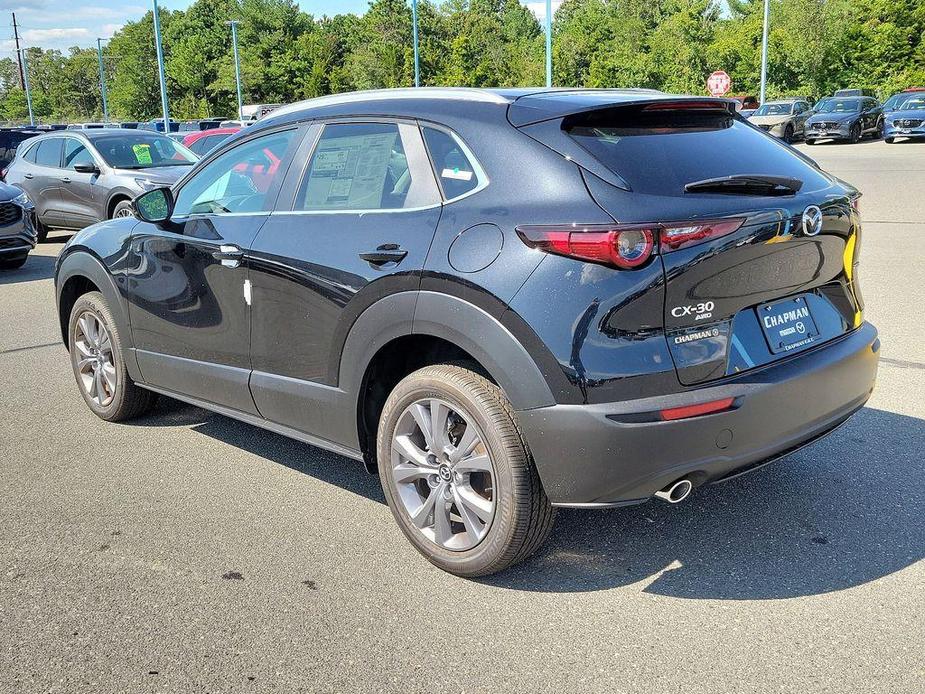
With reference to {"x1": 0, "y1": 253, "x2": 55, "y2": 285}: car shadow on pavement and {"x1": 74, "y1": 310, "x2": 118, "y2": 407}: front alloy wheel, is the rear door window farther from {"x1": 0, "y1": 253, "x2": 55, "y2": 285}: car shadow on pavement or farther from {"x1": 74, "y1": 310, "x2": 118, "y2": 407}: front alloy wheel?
{"x1": 74, "y1": 310, "x2": 118, "y2": 407}: front alloy wheel

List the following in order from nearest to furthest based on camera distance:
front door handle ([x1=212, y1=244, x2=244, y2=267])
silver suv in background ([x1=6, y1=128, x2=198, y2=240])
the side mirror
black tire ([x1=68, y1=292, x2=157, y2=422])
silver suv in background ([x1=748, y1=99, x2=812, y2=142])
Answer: front door handle ([x1=212, y1=244, x2=244, y2=267]) → the side mirror → black tire ([x1=68, y1=292, x2=157, y2=422]) → silver suv in background ([x1=6, y1=128, x2=198, y2=240]) → silver suv in background ([x1=748, y1=99, x2=812, y2=142])

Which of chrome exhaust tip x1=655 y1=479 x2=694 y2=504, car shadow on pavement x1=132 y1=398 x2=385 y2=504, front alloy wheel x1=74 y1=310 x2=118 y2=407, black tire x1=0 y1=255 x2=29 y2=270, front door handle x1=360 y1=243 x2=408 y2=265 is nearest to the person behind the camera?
chrome exhaust tip x1=655 y1=479 x2=694 y2=504

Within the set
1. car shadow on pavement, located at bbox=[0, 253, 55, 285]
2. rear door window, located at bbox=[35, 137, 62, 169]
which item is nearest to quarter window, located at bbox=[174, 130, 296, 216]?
car shadow on pavement, located at bbox=[0, 253, 55, 285]

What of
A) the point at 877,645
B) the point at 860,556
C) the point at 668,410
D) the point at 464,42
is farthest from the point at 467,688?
the point at 464,42

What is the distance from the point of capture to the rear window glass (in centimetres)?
323

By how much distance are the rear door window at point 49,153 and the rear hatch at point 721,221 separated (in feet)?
43.5

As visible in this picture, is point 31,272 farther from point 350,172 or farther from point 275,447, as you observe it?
point 350,172

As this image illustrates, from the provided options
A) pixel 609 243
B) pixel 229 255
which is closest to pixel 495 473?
pixel 609 243

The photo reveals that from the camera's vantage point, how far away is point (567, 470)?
3113 mm

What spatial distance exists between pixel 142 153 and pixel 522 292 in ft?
41.1


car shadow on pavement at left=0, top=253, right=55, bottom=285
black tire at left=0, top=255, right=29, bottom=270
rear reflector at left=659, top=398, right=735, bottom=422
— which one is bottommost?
car shadow on pavement at left=0, top=253, right=55, bottom=285

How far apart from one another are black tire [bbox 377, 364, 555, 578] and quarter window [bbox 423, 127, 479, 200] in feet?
2.17

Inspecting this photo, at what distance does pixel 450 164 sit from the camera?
3.54 metres

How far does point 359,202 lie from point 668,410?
5.15ft
